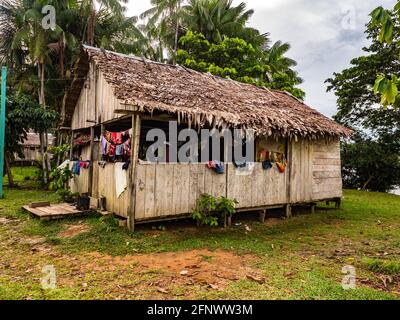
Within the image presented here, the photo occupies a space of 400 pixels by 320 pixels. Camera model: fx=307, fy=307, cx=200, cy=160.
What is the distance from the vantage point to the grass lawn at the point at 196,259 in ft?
13.9

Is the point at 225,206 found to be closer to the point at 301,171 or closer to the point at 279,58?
the point at 301,171

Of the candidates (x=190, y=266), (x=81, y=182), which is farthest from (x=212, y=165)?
(x=81, y=182)

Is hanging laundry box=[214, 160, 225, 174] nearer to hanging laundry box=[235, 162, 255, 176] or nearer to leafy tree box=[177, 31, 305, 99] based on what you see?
hanging laundry box=[235, 162, 255, 176]

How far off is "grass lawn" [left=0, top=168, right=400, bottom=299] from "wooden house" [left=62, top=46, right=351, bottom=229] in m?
0.82

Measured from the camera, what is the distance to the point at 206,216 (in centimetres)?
774

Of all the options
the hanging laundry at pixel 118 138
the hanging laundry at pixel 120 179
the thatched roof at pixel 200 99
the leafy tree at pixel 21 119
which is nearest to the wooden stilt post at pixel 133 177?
the hanging laundry at pixel 120 179

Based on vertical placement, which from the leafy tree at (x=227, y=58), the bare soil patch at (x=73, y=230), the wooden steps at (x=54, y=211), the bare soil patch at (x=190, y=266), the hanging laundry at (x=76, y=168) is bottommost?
the bare soil patch at (x=190, y=266)

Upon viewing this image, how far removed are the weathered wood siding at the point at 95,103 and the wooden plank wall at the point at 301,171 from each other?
5.52m

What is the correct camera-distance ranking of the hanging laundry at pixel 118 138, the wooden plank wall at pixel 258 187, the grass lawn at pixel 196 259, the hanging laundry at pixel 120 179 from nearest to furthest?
the grass lawn at pixel 196 259
the hanging laundry at pixel 120 179
the hanging laundry at pixel 118 138
the wooden plank wall at pixel 258 187

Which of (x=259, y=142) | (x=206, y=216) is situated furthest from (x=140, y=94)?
(x=259, y=142)

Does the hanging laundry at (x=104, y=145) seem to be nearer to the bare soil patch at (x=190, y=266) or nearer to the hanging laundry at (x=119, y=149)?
the hanging laundry at (x=119, y=149)

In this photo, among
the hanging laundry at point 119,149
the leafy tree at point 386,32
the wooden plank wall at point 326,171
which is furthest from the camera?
the wooden plank wall at point 326,171

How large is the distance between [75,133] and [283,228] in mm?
8285

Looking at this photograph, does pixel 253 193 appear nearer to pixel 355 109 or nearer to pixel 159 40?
pixel 355 109
